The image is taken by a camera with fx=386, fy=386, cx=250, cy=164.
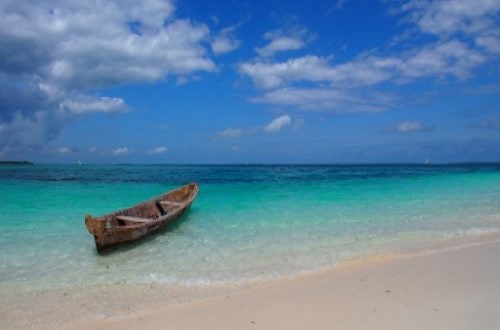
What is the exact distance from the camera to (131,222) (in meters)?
11.4

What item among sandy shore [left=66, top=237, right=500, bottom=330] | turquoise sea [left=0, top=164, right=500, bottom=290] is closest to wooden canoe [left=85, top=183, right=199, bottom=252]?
turquoise sea [left=0, top=164, right=500, bottom=290]

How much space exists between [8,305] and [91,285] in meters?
1.24

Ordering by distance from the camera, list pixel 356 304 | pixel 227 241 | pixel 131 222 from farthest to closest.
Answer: pixel 131 222, pixel 227 241, pixel 356 304

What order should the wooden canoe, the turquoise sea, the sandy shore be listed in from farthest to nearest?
1. the wooden canoe
2. the turquoise sea
3. the sandy shore

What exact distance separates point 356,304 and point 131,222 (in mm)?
7941

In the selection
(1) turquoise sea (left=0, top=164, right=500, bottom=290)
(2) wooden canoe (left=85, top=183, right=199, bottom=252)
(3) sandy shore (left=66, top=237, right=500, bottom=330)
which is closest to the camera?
(3) sandy shore (left=66, top=237, right=500, bottom=330)

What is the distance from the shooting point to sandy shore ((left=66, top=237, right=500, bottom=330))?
4605 millimetres

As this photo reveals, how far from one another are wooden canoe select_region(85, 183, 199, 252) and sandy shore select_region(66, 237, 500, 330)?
3.77m

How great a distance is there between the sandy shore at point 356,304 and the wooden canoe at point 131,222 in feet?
12.4

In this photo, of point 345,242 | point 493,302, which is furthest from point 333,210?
point 493,302

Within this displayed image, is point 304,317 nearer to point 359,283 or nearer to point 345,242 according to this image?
point 359,283

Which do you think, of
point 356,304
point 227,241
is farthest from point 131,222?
point 356,304

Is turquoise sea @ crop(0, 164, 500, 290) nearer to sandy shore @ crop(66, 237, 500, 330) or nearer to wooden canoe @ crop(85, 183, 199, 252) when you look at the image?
wooden canoe @ crop(85, 183, 199, 252)

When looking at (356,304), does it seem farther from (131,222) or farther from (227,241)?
(131,222)
